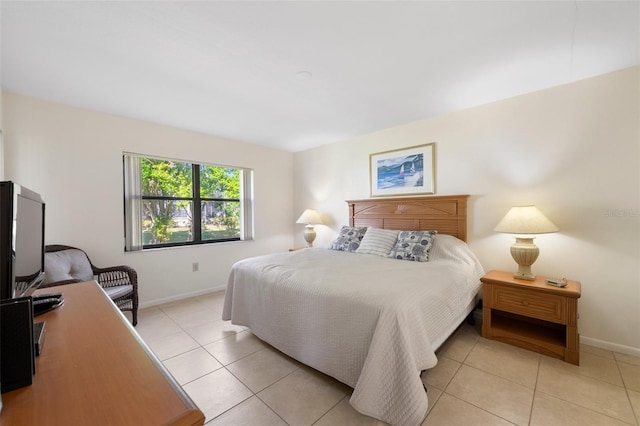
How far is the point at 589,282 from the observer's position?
222cm

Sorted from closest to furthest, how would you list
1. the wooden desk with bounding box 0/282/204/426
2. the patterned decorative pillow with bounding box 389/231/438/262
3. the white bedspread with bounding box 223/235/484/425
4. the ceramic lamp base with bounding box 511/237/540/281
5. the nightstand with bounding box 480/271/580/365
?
the wooden desk with bounding box 0/282/204/426, the white bedspread with bounding box 223/235/484/425, the nightstand with bounding box 480/271/580/365, the ceramic lamp base with bounding box 511/237/540/281, the patterned decorative pillow with bounding box 389/231/438/262

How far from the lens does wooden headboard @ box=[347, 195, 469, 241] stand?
9.41 feet

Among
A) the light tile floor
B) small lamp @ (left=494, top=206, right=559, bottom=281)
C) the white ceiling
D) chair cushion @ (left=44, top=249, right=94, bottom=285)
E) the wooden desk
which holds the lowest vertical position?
the light tile floor

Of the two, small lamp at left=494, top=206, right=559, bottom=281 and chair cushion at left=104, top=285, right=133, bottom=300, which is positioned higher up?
small lamp at left=494, top=206, right=559, bottom=281

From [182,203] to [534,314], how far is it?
13.5ft

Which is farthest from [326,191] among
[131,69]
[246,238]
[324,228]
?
[131,69]

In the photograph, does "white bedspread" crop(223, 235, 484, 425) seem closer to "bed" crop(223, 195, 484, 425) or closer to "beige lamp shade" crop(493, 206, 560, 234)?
"bed" crop(223, 195, 484, 425)

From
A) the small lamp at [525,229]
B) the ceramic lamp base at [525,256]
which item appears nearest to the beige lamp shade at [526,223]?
the small lamp at [525,229]

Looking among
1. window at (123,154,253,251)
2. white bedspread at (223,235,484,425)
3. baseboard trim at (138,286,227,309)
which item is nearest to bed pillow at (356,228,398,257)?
white bedspread at (223,235,484,425)

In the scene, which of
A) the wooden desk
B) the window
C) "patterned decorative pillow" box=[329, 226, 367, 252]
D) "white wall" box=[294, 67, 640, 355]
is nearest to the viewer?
the wooden desk

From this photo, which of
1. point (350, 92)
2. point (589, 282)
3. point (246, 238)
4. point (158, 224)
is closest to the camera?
point (589, 282)

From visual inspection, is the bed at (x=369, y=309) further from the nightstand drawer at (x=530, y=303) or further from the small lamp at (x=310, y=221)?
the small lamp at (x=310, y=221)

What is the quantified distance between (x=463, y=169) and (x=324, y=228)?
2.28 meters

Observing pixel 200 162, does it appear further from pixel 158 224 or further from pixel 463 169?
pixel 463 169
